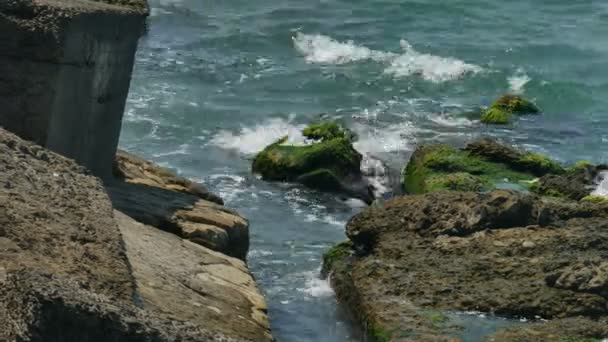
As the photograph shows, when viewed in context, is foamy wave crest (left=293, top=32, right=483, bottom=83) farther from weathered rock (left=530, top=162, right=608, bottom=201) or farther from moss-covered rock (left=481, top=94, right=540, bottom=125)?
weathered rock (left=530, top=162, right=608, bottom=201)

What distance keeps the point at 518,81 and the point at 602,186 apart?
10.1 meters

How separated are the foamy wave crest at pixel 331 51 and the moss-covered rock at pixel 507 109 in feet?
17.1

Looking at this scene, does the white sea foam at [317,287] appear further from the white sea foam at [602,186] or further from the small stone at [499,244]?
the white sea foam at [602,186]

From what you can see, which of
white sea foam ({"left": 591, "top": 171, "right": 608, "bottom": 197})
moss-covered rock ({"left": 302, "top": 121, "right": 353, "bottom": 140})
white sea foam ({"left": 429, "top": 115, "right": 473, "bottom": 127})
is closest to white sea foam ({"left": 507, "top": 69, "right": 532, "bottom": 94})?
white sea foam ({"left": 429, "top": 115, "right": 473, "bottom": 127})

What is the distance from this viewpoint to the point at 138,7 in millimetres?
11375

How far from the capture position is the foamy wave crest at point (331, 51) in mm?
29625

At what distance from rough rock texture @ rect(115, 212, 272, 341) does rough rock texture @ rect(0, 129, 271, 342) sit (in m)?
0.01

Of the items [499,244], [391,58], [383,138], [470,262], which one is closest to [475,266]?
[470,262]

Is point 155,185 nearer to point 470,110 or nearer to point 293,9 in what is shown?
point 470,110

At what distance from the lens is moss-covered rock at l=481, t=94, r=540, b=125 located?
78.4ft

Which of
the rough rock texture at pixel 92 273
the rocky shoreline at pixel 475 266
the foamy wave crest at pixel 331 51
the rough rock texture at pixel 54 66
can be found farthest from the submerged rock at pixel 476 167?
the foamy wave crest at pixel 331 51

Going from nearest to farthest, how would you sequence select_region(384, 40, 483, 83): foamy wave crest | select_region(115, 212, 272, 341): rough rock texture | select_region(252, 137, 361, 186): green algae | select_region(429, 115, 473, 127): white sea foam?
select_region(115, 212, 272, 341): rough rock texture, select_region(252, 137, 361, 186): green algae, select_region(429, 115, 473, 127): white sea foam, select_region(384, 40, 483, 83): foamy wave crest

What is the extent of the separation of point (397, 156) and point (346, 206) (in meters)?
3.03

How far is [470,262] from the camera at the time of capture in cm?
1242
